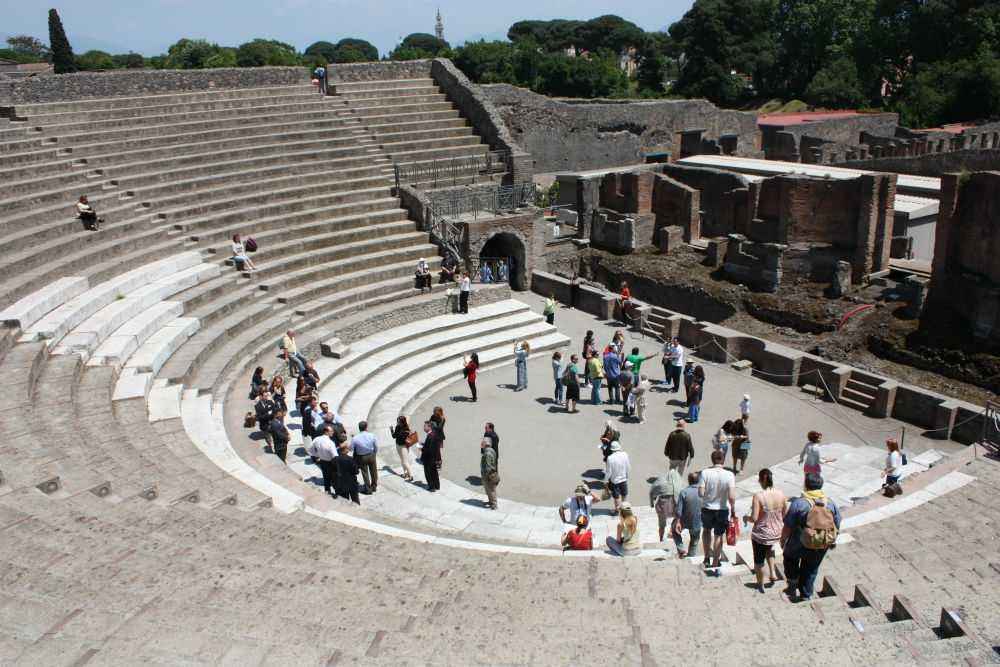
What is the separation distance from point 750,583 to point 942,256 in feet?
43.0

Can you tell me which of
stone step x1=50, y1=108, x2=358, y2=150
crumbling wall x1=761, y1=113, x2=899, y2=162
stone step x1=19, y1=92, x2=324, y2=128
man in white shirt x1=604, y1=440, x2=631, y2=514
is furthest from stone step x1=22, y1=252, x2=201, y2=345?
crumbling wall x1=761, y1=113, x2=899, y2=162

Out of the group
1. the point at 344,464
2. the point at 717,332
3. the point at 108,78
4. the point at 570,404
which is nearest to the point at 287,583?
the point at 344,464

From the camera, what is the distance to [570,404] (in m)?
14.0

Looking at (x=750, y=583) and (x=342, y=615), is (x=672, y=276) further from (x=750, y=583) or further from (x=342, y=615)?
(x=342, y=615)

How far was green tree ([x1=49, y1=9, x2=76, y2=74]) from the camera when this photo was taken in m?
44.5

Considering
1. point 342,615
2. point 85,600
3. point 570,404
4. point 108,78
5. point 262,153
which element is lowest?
point 570,404

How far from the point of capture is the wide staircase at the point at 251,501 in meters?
5.73

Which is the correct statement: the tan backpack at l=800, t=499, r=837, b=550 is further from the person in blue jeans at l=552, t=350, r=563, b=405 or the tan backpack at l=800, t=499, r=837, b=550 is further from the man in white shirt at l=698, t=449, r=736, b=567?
the person in blue jeans at l=552, t=350, r=563, b=405

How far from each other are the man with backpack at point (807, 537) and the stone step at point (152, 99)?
1893cm

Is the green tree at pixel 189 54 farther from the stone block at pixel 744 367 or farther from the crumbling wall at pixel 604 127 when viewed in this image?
the stone block at pixel 744 367

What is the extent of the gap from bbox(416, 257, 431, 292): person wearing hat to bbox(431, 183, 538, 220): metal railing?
285 centimetres

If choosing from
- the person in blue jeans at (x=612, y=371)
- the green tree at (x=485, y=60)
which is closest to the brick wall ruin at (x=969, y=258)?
the person in blue jeans at (x=612, y=371)

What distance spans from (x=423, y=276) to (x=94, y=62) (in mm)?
59622

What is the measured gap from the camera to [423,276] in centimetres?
1767
